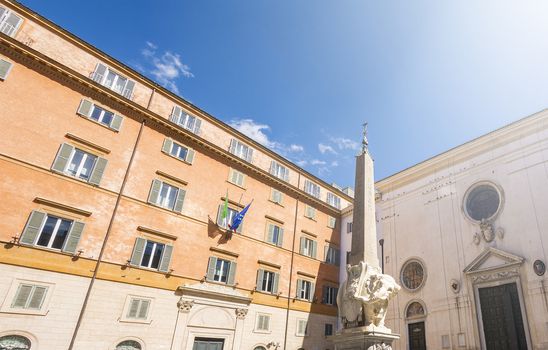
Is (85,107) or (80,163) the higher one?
(85,107)

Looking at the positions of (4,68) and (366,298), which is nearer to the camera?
(366,298)

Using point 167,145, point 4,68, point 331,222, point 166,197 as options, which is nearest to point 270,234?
point 331,222

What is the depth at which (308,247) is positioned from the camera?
83.4ft

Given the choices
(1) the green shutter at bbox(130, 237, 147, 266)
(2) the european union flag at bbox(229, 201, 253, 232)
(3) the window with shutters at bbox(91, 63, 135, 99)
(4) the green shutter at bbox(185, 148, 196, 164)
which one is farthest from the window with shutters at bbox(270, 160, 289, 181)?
(1) the green shutter at bbox(130, 237, 147, 266)

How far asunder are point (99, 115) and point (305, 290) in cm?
1703

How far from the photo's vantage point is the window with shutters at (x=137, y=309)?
1577 centimetres

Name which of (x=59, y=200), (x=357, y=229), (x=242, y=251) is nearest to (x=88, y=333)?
(x=59, y=200)

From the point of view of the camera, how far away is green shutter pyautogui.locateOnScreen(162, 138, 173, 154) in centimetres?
1956

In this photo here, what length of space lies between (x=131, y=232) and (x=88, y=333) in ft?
15.3

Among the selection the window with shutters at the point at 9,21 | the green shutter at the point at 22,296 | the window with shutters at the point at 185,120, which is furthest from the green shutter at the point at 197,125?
the green shutter at the point at 22,296

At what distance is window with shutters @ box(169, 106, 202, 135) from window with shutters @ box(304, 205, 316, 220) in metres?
10.2

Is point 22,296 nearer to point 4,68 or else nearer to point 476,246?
point 4,68

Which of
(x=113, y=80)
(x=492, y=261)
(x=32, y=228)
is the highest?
(x=113, y=80)

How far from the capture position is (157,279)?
1719 cm
